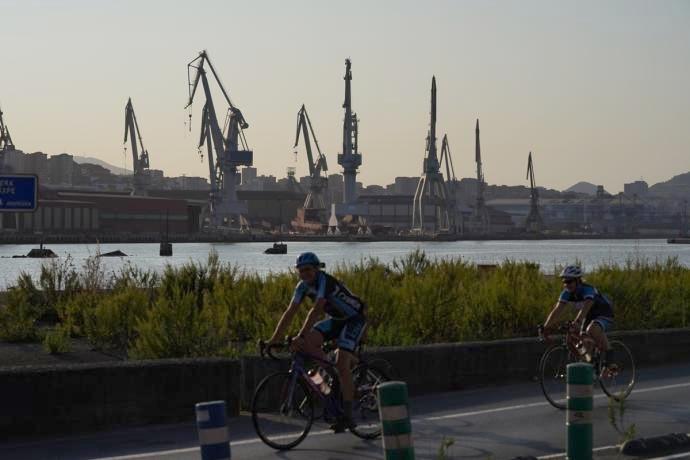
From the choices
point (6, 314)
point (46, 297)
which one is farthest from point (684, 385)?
point (46, 297)

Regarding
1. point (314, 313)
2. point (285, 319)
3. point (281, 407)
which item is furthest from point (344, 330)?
point (281, 407)

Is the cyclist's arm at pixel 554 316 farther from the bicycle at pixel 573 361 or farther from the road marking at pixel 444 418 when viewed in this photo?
the road marking at pixel 444 418

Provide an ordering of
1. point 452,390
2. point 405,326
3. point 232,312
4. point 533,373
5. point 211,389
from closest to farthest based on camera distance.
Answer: point 211,389 < point 452,390 < point 533,373 < point 405,326 < point 232,312

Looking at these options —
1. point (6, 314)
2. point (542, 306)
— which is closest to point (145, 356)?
point (6, 314)

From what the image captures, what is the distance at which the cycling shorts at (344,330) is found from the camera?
36.4 feet

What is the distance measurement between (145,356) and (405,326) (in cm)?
440

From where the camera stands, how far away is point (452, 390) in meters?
15.7

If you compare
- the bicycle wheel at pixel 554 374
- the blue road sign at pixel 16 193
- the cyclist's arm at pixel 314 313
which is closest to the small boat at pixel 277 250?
the bicycle wheel at pixel 554 374

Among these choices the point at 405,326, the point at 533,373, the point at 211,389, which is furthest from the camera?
the point at 405,326

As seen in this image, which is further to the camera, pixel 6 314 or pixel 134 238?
pixel 134 238

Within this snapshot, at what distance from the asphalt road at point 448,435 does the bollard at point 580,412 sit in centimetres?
184

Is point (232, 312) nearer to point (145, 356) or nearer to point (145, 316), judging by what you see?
point (145, 316)

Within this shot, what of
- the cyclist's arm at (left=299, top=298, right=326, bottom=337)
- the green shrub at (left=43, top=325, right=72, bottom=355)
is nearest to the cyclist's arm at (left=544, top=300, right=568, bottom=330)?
the cyclist's arm at (left=299, top=298, right=326, bottom=337)

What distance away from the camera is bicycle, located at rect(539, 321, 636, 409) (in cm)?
1373
